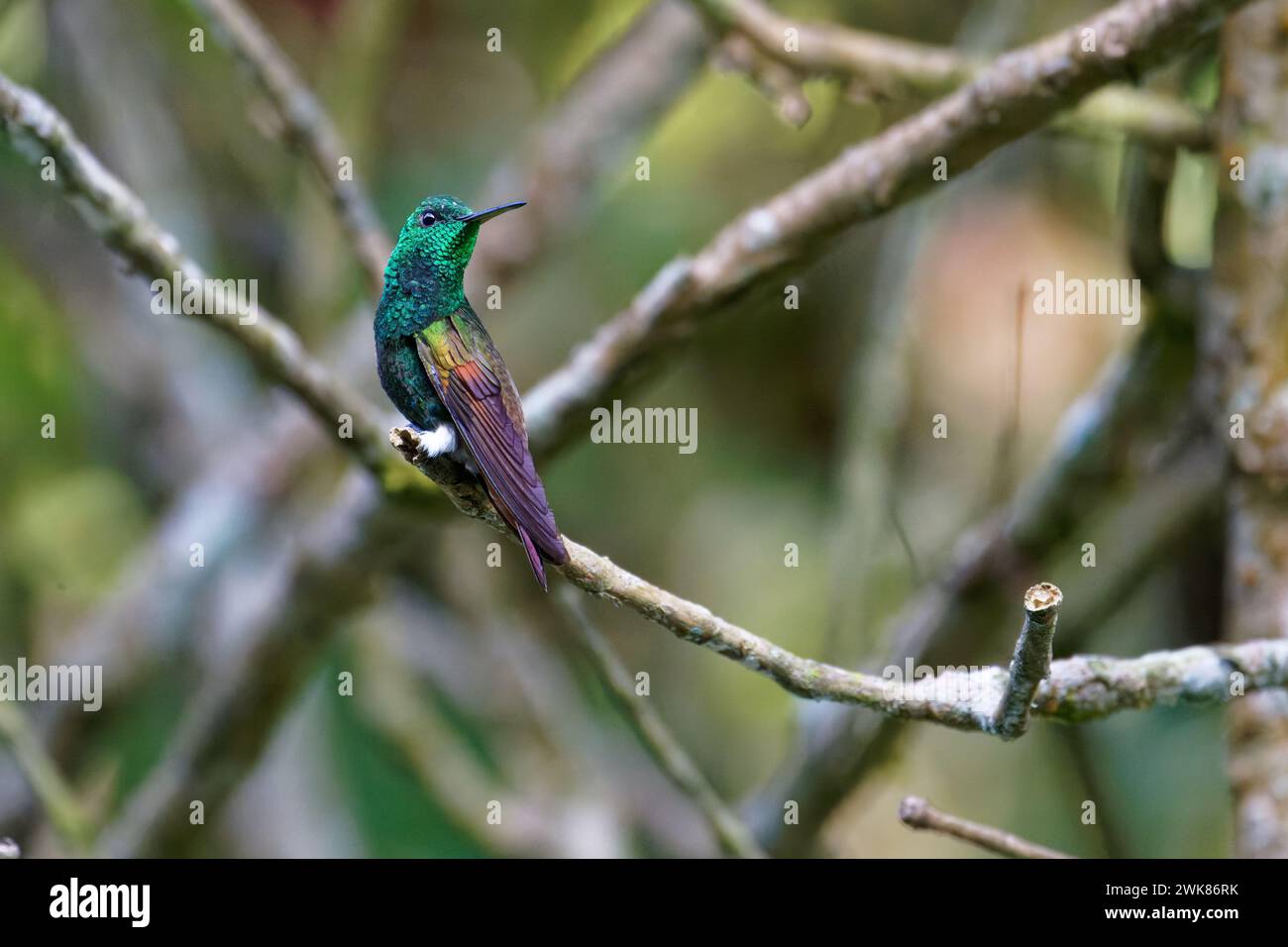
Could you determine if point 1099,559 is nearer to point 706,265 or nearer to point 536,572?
point 706,265

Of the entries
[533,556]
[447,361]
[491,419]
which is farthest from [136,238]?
[533,556]

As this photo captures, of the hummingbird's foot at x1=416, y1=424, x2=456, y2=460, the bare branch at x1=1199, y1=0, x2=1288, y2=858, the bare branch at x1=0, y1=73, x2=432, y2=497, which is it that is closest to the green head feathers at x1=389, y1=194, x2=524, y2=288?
the hummingbird's foot at x1=416, y1=424, x2=456, y2=460

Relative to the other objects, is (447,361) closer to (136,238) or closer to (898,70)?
(136,238)

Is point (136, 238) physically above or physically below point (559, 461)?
below

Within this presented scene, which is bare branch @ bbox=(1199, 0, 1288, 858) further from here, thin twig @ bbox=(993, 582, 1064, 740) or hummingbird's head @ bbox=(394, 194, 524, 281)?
hummingbird's head @ bbox=(394, 194, 524, 281)

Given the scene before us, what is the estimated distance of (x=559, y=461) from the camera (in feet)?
18.0

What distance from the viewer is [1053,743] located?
A: 20.0ft

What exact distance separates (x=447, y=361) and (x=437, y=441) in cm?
15

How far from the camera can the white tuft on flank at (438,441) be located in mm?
2205

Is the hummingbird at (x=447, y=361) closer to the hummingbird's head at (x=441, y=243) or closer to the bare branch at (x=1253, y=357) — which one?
the hummingbird's head at (x=441, y=243)

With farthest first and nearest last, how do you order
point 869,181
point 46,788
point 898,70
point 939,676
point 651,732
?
1. point 898,70
2. point 46,788
3. point 651,732
4. point 869,181
5. point 939,676

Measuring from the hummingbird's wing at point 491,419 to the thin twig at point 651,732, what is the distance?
115 centimetres

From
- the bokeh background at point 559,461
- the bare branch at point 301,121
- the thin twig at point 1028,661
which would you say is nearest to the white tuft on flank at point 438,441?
the thin twig at point 1028,661

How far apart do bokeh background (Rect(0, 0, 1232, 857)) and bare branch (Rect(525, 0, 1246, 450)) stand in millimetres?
1879
